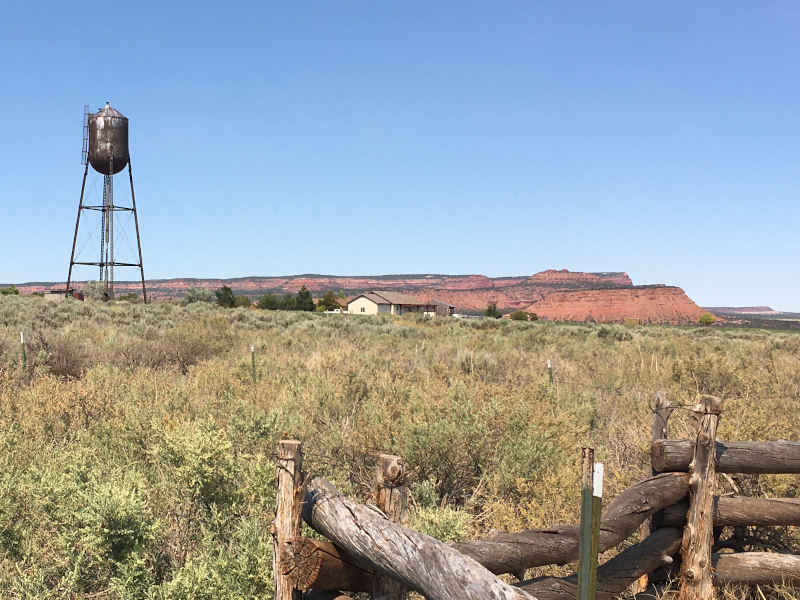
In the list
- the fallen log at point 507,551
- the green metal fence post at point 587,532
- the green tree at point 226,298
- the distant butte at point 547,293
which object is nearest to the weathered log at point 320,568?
the fallen log at point 507,551

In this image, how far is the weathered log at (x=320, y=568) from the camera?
2.75 meters

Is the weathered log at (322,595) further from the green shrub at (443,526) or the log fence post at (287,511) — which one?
the green shrub at (443,526)

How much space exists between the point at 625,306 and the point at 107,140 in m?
114

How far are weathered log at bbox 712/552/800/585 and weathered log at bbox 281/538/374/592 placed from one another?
247 cm

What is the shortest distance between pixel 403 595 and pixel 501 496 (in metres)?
2.92

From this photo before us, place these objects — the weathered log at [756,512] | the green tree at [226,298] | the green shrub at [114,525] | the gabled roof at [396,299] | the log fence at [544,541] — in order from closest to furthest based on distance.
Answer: the log fence at [544,541] < the green shrub at [114,525] < the weathered log at [756,512] < the green tree at [226,298] < the gabled roof at [396,299]

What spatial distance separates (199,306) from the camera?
29.8 meters

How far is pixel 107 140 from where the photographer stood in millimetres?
31281

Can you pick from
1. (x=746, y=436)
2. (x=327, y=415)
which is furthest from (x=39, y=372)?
(x=746, y=436)

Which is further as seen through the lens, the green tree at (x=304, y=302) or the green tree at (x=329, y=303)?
the green tree at (x=329, y=303)

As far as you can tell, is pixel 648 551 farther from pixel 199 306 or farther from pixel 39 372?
pixel 199 306

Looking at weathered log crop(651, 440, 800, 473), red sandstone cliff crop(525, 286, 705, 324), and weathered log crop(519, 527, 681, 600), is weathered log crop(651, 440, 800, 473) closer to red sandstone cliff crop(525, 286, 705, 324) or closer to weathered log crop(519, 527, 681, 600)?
weathered log crop(519, 527, 681, 600)

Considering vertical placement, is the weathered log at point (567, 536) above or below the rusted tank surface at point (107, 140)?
below

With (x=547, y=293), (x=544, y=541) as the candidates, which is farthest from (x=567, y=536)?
(x=547, y=293)
